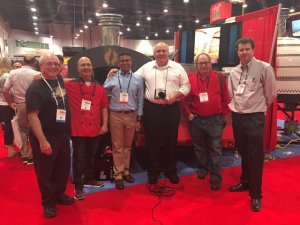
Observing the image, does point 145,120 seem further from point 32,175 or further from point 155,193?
point 32,175

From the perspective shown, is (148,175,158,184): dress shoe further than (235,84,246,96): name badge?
Yes

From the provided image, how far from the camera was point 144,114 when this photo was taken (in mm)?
3539

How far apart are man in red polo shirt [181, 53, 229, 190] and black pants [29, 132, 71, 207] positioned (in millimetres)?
1574

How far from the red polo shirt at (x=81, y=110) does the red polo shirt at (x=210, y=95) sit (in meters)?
1.20

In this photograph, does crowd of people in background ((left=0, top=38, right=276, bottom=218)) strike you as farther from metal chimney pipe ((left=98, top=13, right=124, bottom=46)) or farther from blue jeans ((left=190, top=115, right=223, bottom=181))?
metal chimney pipe ((left=98, top=13, right=124, bottom=46))

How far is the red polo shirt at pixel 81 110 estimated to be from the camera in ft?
10.1

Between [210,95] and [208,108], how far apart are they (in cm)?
16

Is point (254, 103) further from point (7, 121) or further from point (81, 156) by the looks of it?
point (7, 121)

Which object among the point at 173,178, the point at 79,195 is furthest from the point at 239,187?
the point at 79,195

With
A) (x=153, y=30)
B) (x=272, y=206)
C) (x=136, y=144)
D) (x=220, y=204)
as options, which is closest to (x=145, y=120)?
(x=136, y=144)

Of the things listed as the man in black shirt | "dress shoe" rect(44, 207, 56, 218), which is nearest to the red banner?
the man in black shirt

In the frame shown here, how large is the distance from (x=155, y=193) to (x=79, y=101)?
4.51 ft

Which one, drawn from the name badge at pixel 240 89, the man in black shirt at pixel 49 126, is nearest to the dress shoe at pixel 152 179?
the man in black shirt at pixel 49 126

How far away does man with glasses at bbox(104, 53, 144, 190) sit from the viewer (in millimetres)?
3359
